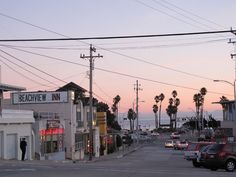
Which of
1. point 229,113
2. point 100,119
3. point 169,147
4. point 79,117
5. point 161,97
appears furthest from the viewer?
point 161,97

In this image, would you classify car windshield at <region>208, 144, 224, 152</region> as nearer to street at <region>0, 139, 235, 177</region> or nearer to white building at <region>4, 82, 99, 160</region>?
street at <region>0, 139, 235, 177</region>

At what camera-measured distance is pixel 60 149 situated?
60.0 m

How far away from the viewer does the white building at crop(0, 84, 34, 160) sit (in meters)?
43.6

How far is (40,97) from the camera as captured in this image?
211ft

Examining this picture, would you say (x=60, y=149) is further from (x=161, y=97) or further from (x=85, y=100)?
(x=161, y=97)

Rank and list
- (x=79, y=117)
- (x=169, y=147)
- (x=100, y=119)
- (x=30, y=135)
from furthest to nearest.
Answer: (x=169, y=147) → (x=100, y=119) → (x=79, y=117) → (x=30, y=135)

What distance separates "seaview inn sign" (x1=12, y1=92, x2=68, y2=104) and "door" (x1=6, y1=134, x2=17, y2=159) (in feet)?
60.2

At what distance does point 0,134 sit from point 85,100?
211 ft

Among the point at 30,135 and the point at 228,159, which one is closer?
the point at 228,159

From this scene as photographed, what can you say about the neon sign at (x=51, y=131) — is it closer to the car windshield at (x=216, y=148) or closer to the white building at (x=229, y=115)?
the car windshield at (x=216, y=148)

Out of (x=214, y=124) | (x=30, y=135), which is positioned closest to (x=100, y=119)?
(x=30, y=135)

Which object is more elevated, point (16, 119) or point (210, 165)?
point (16, 119)

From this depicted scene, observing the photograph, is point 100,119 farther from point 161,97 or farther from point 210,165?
point 161,97

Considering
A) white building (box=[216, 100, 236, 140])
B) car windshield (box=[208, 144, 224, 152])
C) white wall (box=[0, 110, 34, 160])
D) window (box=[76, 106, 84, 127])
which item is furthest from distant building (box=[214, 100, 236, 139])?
car windshield (box=[208, 144, 224, 152])
